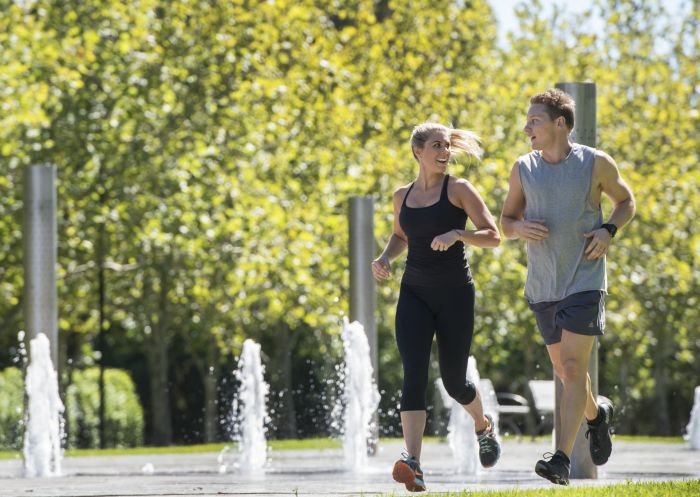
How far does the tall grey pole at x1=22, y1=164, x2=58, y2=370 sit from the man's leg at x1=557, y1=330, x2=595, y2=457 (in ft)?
23.4

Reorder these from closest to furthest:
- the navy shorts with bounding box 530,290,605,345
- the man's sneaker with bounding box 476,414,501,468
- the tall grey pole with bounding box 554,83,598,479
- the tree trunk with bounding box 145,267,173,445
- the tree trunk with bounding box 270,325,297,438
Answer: the navy shorts with bounding box 530,290,605,345
the man's sneaker with bounding box 476,414,501,468
the tall grey pole with bounding box 554,83,598,479
the tree trunk with bounding box 145,267,173,445
the tree trunk with bounding box 270,325,297,438

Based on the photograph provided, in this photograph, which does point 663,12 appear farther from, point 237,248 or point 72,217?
point 72,217

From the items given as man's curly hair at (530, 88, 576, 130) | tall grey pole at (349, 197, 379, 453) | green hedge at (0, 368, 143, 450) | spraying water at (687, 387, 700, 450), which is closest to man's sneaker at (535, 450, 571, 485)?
man's curly hair at (530, 88, 576, 130)

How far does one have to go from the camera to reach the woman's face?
7.86 meters

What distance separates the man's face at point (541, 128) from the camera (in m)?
7.67

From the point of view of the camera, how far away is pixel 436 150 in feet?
25.8

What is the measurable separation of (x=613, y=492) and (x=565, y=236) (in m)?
1.26

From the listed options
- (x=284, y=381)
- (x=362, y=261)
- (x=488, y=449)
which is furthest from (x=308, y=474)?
(x=284, y=381)

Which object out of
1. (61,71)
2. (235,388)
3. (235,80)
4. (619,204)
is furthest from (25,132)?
(619,204)

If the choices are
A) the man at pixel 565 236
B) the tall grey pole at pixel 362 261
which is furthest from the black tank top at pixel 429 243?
the tall grey pole at pixel 362 261

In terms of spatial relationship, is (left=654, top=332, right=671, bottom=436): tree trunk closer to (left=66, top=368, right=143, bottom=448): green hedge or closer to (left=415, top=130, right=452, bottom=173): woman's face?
(left=66, top=368, right=143, bottom=448): green hedge

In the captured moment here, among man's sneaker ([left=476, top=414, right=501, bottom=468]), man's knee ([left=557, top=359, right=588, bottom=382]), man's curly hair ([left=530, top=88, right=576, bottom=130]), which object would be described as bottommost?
man's sneaker ([left=476, top=414, right=501, bottom=468])

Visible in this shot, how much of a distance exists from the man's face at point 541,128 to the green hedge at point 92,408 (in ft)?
→ 55.5

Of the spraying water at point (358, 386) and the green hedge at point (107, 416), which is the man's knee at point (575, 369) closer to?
the spraying water at point (358, 386)
